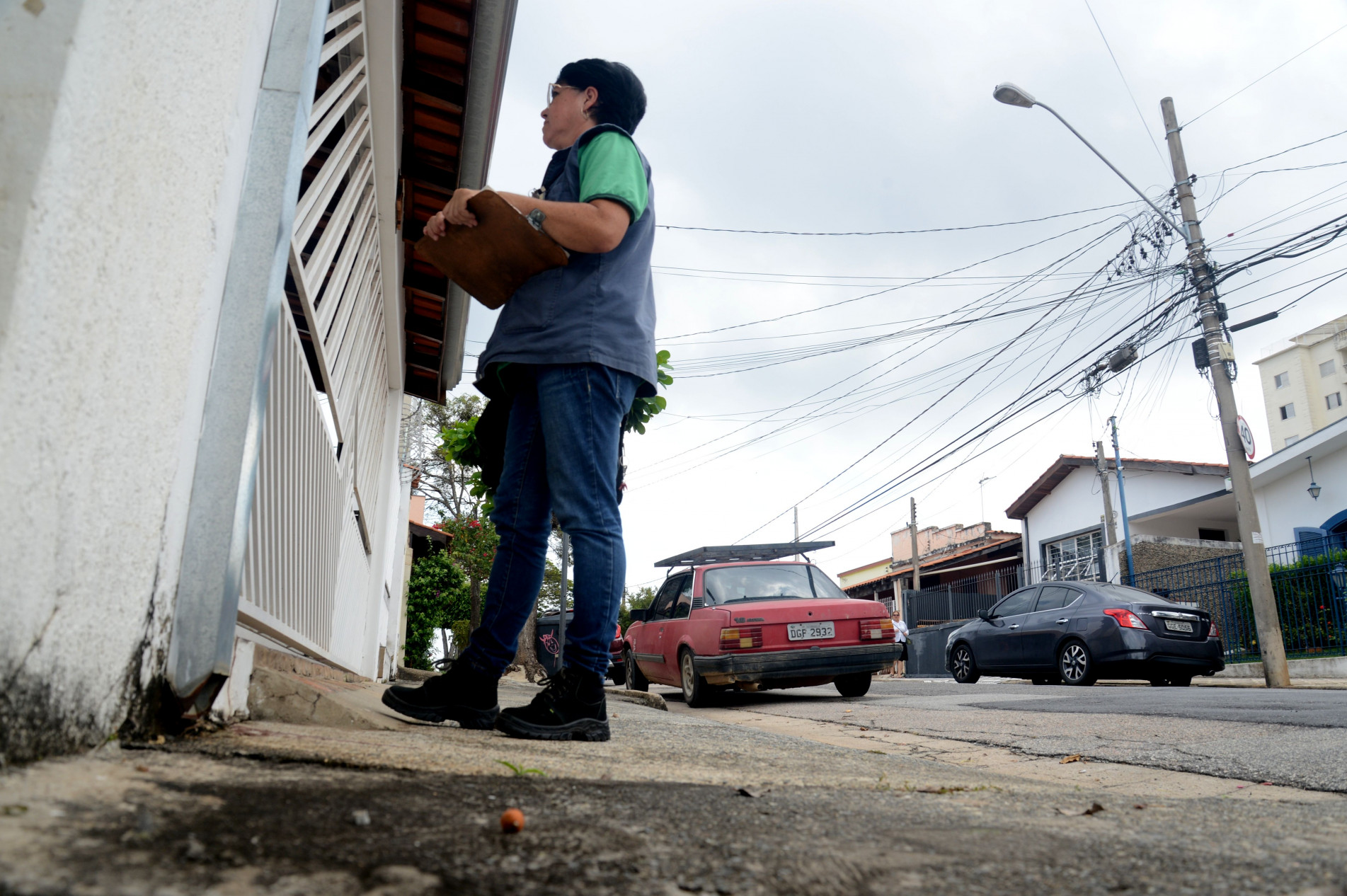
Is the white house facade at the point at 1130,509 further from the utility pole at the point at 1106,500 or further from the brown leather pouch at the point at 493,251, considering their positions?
the brown leather pouch at the point at 493,251

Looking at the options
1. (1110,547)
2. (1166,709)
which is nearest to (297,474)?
(1166,709)

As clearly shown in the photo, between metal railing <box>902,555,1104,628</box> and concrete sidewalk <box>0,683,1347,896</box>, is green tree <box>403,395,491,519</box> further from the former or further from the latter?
concrete sidewalk <box>0,683,1347,896</box>

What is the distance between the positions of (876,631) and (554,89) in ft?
20.2

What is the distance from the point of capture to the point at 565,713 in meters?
2.33

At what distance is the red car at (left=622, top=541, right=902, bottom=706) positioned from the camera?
7477 mm

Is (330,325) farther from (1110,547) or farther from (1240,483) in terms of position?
(1110,547)

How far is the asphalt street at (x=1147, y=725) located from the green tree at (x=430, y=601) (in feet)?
41.4

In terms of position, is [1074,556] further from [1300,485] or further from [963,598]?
[1300,485]

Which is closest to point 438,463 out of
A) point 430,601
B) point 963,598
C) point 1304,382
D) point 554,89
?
point 430,601

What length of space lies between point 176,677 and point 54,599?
17.6 inches

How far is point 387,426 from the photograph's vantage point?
28.3ft

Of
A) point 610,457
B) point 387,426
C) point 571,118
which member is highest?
point 387,426

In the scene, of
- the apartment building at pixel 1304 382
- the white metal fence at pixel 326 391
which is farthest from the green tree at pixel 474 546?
the apartment building at pixel 1304 382

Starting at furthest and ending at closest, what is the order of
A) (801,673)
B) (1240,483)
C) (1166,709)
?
(1240,483)
(801,673)
(1166,709)
